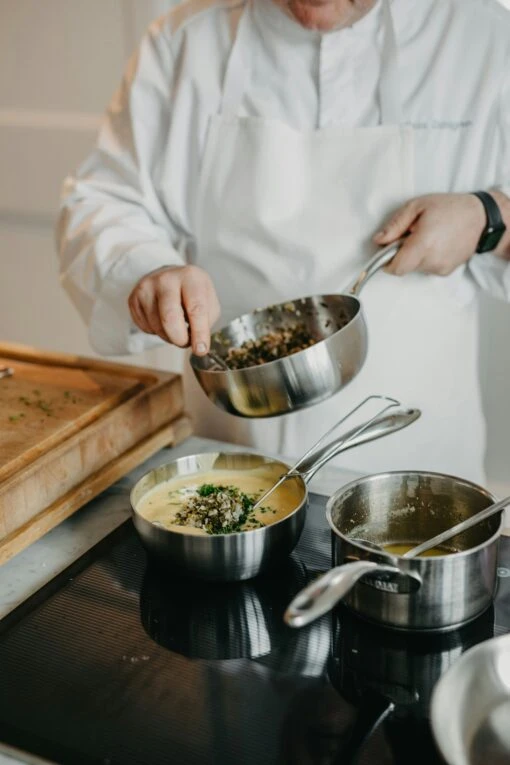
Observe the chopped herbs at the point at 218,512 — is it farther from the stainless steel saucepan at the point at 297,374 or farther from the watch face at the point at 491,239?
the watch face at the point at 491,239

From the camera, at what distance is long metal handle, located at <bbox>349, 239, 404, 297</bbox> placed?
4.14ft

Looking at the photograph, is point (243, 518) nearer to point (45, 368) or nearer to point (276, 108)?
point (45, 368)

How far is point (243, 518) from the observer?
1040 millimetres

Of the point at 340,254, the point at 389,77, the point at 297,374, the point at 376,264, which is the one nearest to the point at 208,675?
Answer: the point at 297,374

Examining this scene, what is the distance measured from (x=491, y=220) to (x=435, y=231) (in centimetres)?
10

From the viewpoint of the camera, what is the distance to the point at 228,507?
1.04 meters

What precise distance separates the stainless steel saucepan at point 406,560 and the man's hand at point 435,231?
0.39 meters

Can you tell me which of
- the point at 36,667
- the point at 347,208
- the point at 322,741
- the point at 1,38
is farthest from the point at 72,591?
the point at 1,38

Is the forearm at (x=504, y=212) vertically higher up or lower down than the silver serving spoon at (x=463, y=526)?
higher up

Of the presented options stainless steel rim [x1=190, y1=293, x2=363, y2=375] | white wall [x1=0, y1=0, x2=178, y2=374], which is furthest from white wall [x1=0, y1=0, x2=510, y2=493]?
stainless steel rim [x1=190, y1=293, x2=363, y2=375]

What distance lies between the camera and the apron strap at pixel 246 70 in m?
1.39

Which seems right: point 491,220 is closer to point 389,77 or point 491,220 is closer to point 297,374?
point 389,77

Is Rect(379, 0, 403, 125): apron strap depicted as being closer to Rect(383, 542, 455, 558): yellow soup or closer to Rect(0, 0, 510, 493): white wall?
Rect(383, 542, 455, 558): yellow soup

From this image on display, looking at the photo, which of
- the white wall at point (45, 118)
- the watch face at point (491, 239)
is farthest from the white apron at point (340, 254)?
the white wall at point (45, 118)
